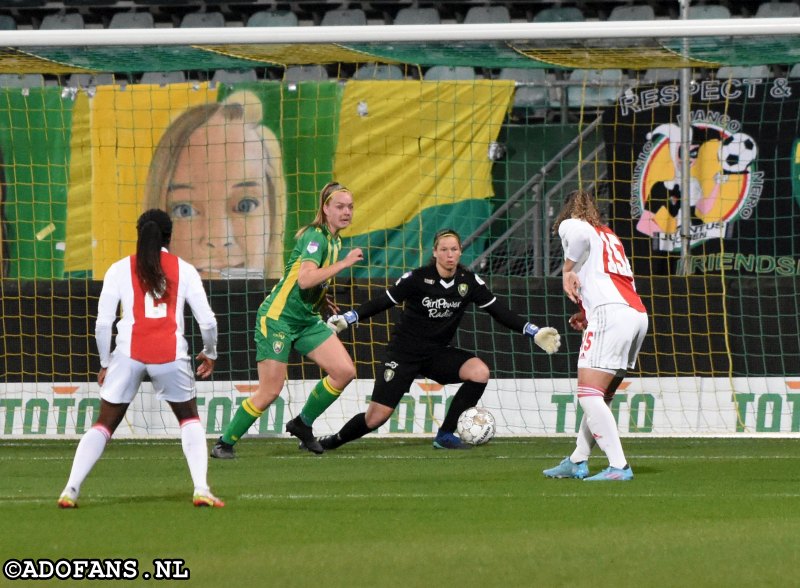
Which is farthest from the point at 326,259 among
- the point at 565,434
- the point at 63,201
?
the point at 63,201

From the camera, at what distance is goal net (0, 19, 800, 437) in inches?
518

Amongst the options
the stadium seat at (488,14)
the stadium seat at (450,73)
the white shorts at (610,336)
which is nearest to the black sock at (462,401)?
the white shorts at (610,336)

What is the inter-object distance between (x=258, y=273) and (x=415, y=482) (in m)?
6.02

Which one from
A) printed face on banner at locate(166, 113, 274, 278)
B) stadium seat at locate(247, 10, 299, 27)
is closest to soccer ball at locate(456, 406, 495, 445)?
printed face on banner at locate(166, 113, 274, 278)

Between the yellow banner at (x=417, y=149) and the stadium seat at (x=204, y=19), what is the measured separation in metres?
6.53

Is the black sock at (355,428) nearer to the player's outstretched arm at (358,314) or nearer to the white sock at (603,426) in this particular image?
the player's outstretched arm at (358,314)

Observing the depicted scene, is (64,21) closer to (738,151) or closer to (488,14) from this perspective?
(488,14)

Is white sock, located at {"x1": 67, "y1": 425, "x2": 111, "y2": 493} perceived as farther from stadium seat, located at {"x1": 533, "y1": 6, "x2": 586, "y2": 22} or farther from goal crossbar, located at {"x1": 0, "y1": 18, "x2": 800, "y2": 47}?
stadium seat, located at {"x1": 533, "y1": 6, "x2": 586, "y2": 22}

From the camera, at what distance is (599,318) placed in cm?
895

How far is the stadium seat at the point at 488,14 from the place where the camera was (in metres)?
19.6

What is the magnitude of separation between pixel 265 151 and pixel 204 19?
6.70 metres

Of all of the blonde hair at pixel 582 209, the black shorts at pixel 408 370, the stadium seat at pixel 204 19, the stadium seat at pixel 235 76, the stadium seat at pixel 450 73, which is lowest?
the black shorts at pixel 408 370

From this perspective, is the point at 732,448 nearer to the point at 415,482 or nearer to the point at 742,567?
the point at 415,482

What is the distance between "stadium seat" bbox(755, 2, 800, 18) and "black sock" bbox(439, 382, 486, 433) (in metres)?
9.70
